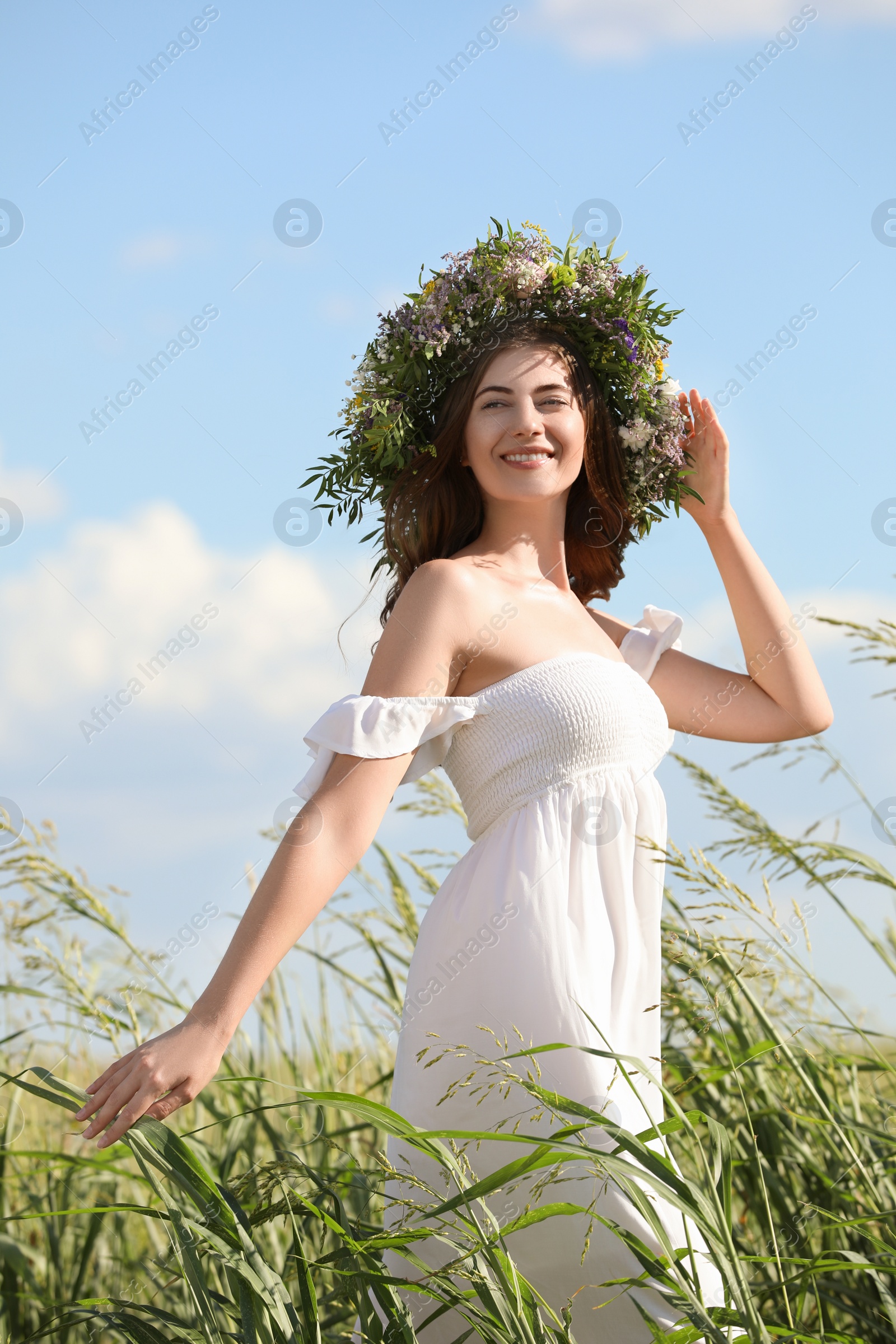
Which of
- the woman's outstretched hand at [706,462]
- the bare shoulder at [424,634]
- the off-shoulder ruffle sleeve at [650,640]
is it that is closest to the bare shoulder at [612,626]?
the off-shoulder ruffle sleeve at [650,640]

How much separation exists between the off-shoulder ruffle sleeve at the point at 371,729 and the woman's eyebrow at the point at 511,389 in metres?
0.77

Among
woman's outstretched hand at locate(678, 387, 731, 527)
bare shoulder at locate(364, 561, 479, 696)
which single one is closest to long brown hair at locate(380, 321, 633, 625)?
woman's outstretched hand at locate(678, 387, 731, 527)

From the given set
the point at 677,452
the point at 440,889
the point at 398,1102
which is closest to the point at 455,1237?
the point at 398,1102

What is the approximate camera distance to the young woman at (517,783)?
5.82 feet

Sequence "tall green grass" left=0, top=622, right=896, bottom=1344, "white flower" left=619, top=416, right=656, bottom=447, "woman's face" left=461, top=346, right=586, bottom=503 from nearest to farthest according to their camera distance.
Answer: "tall green grass" left=0, top=622, right=896, bottom=1344 < "woman's face" left=461, top=346, right=586, bottom=503 < "white flower" left=619, top=416, right=656, bottom=447

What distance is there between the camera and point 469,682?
2.21m

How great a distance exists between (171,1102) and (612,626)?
5.48 ft

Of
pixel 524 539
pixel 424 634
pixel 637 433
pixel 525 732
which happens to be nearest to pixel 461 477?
pixel 524 539

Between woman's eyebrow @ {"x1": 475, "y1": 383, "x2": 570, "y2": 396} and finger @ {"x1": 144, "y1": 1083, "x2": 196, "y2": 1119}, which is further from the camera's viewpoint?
woman's eyebrow @ {"x1": 475, "y1": 383, "x2": 570, "y2": 396}

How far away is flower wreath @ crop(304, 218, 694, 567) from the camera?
258 cm

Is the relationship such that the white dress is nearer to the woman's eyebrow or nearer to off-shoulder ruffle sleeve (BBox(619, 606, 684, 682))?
off-shoulder ruffle sleeve (BBox(619, 606, 684, 682))

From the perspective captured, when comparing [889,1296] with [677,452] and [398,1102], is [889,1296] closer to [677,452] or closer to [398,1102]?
[398,1102]

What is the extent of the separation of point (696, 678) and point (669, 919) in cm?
63
